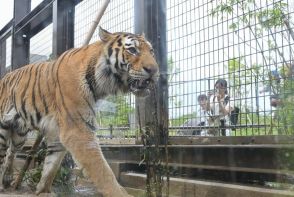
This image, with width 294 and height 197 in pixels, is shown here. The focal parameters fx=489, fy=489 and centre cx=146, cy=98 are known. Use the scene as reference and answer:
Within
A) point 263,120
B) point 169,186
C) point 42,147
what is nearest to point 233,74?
point 263,120

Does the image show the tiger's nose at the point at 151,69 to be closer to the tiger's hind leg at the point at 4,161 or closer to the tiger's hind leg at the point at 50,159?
the tiger's hind leg at the point at 50,159

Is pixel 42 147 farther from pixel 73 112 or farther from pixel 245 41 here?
pixel 245 41

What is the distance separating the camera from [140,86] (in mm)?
3496

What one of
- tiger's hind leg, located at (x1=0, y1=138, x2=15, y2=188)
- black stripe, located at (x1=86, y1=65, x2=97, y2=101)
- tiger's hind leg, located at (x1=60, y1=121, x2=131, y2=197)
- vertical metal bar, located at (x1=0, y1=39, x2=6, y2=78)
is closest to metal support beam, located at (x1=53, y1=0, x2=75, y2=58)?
tiger's hind leg, located at (x1=0, y1=138, x2=15, y2=188)

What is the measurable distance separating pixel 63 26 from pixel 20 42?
2.35 metres

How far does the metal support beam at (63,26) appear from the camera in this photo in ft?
19.4

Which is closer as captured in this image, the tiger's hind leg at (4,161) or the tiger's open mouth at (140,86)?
the tiger's open mouth at (140,86)

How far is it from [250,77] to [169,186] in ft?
3.58

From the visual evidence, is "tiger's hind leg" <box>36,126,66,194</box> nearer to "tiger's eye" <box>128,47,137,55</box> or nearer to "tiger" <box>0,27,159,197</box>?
"tiger" <box>0,27,159,197</box>

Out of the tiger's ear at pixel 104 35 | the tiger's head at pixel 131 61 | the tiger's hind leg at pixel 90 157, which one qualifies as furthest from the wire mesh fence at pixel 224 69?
the tiger's ear at pixel 104 35

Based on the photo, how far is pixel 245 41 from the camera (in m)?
3.77

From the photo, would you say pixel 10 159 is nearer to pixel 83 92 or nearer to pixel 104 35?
pixel 83 92

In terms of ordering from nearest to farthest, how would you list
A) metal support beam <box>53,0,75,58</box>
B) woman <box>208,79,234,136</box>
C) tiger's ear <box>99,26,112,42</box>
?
tiger's ear <box>99,26,112,42</box>, woman <box>208,79,234,136</box>, metal support beam <box>53,0,75,58</box>

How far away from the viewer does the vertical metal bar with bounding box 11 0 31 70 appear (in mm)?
7980
